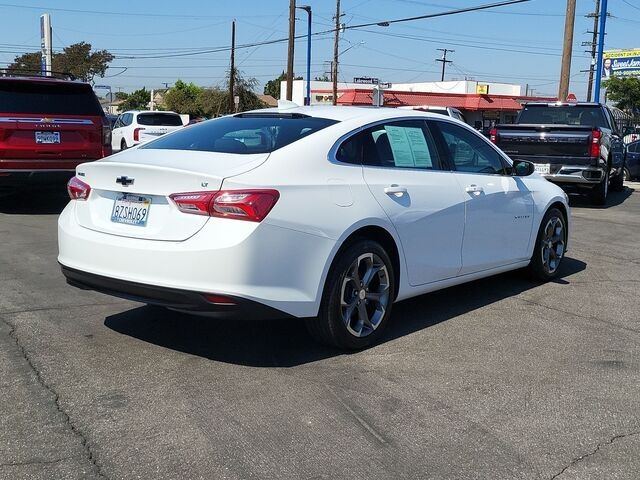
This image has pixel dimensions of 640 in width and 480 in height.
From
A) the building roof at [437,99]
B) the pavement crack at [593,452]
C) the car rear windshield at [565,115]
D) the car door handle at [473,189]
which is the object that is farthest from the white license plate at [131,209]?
the building roof at [437,99]

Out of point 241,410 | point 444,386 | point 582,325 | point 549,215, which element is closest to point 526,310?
point 582,325

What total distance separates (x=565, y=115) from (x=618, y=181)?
304 centimetres

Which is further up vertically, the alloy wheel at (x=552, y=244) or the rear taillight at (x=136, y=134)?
the rear taillight at (x=136, y=134)

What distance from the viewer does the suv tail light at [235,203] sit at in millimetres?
4148

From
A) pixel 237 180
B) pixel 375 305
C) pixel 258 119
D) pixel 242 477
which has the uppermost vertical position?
pixel 258 119

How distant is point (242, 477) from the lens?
→ 318cm

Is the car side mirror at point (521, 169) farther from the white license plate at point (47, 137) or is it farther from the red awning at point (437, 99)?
the red awning at point (437, 99)

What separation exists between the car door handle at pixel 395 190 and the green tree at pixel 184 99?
205 feet

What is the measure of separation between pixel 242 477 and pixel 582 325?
3505mm

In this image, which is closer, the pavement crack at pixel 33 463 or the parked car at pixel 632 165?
the pavement crack at pixel 33 463

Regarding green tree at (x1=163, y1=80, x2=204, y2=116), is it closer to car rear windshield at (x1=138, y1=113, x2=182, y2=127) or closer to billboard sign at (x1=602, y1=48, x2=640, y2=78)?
billboard sign at (x1=602, y1=48, x2=640, y2=78)

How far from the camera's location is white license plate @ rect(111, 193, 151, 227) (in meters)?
4.45

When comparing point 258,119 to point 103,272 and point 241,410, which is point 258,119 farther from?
point 241,410

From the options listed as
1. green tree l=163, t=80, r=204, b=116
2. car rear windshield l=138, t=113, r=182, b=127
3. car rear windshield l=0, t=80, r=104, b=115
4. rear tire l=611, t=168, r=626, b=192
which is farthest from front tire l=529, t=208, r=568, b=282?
green tree l=163, t=80, r=204, b=116
